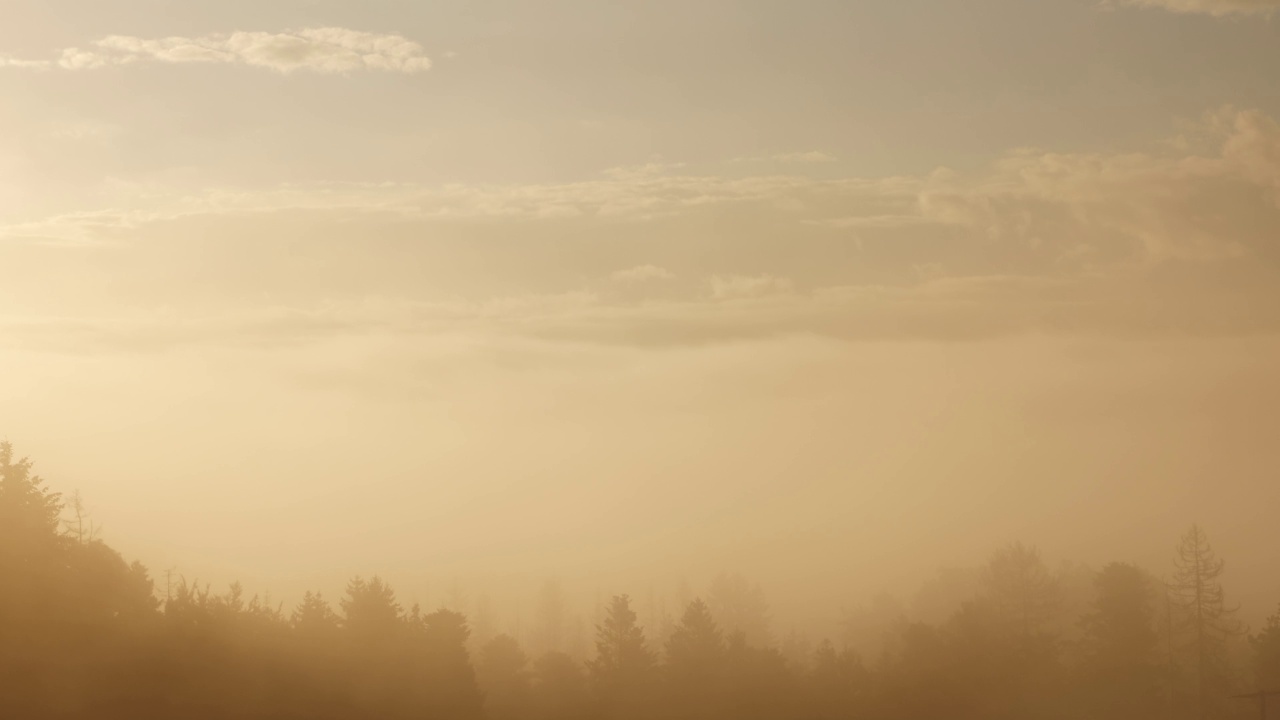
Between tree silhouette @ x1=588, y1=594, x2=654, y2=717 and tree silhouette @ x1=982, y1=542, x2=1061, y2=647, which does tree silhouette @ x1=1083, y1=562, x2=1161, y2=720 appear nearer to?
tree silhouette @ x1=982, y1=542, x2=1061, y2=647

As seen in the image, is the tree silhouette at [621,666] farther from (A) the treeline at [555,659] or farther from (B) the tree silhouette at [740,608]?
(B) the tree silhouette at [740,608]

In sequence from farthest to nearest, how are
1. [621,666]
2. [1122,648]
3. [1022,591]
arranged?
[1022,591] → [1122,648] → [621,666]

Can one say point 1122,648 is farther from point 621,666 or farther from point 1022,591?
point 621,666

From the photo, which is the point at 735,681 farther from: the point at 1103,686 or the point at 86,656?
the point at 86,656

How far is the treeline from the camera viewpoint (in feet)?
173

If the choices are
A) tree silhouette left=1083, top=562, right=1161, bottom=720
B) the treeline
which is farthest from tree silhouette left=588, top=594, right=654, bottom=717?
tree silhouette left=1083, top=562, right=1161, bottom=720

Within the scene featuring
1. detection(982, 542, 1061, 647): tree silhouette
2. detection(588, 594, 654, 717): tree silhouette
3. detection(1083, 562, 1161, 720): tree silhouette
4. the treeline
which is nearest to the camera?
the treeline

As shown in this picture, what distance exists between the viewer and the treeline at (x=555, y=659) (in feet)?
173

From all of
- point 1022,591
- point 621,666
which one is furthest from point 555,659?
point 1022,591

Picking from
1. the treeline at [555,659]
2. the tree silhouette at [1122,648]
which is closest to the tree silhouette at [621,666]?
the treeline at [555,659]

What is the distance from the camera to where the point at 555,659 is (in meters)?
109

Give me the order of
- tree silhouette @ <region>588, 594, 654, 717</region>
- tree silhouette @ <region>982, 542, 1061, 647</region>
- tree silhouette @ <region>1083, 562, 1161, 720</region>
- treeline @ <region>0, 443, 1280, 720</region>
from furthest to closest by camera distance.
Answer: tree silhouette @ <region>982, 542, 1061, 647</region> < tree silhouette @ <region>1083, 562, 1161, 720</region> < tree silhouette @ <region>588, 594, 654, 717</region> < treeline @ <region>0, 443, 1280, 720</region>

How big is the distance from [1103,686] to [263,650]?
243ft

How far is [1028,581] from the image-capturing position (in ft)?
410
